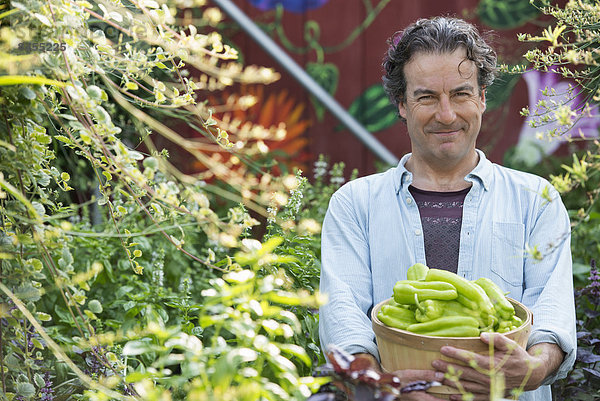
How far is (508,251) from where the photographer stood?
1908mm

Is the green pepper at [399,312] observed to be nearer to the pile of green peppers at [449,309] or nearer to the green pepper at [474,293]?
the pile of green peppers at [449,309]

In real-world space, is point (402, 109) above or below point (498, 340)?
above

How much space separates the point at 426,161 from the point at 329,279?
1.74ft

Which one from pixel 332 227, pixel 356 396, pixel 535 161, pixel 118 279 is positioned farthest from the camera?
pixel 535 161

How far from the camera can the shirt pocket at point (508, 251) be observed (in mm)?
1883

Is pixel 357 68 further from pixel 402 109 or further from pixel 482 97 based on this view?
pixel 482 97

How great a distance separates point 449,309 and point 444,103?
0.78m

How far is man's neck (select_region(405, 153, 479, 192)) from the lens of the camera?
82.4 inches

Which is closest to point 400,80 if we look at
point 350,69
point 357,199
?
A: point 357,199

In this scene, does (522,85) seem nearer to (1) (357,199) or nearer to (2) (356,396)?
(1) (357,199)

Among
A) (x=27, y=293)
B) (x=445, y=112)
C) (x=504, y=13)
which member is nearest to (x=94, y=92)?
(x=27, y=293)

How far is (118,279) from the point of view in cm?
252

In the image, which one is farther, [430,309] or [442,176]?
Answer: [442,176]

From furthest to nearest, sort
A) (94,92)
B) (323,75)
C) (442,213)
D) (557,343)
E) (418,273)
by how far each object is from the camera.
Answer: (323,75)
(442,213)
(557,343)
(418,273)
(94,92)
